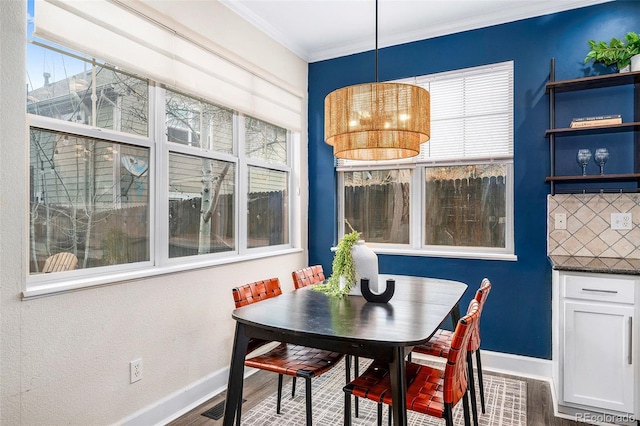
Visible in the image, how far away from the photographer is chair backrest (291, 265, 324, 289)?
2.66 metres

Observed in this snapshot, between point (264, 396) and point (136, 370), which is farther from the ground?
point (136, 370)

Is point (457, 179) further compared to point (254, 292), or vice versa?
point (457, 179)

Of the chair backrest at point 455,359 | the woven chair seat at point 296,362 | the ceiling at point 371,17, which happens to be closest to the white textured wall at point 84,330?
the ceiling at point 371,17

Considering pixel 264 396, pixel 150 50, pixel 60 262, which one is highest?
pixel 150 50

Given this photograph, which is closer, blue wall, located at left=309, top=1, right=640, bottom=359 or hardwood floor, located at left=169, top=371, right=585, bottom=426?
hardwood floor, located at left=169, top=371, right=585, bottom=426

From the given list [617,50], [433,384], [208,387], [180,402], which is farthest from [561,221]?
[180,402]

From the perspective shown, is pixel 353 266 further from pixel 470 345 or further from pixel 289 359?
pixel 470 345

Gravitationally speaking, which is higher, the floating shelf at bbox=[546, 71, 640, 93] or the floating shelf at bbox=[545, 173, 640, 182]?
the floating shelf at bbox=[546, 71, 640, 93]

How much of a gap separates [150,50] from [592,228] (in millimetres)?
3186

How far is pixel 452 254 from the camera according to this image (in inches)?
128

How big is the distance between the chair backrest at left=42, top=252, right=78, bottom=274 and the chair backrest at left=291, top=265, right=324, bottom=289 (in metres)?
1.29

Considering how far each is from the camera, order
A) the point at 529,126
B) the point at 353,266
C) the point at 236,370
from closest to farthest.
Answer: the point at 236,370, the point at 353,266, the point at 529,126

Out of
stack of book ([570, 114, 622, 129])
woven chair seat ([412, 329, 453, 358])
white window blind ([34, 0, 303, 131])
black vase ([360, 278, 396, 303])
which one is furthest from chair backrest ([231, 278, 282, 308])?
stack of book ([570, 114, 622, 129])

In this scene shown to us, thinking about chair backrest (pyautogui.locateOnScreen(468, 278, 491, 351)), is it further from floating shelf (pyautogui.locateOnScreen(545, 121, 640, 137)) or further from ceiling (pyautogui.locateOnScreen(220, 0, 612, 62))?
ceiling (pyautogui.locateOnScreen(220, 0, 612, 62))
